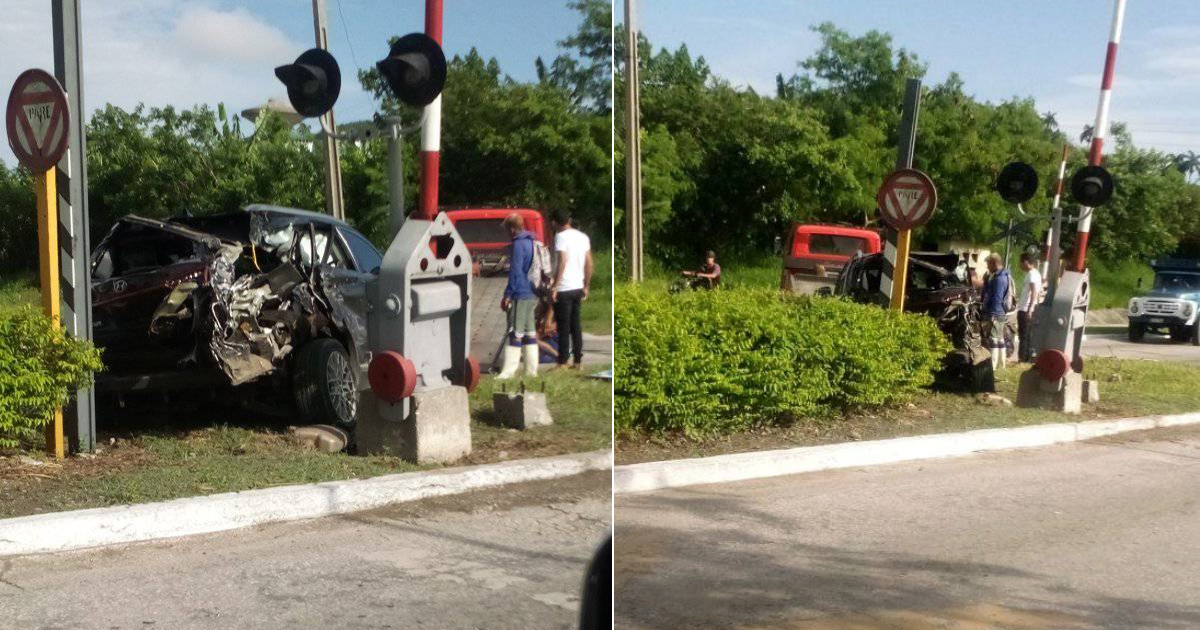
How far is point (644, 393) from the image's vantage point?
4.65m

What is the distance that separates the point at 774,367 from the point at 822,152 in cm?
370

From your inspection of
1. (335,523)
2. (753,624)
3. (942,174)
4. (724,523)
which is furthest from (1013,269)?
(335,523)

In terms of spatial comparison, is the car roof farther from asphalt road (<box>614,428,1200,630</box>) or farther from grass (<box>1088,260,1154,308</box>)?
grass (<box>1088,260,1154,308</box>)

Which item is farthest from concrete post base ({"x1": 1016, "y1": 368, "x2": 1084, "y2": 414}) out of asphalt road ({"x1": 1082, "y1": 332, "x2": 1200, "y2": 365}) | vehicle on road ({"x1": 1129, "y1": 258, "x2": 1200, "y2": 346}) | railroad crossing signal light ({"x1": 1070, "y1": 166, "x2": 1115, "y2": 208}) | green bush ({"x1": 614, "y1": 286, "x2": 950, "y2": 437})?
railroad crossing signal light ({"x1": 1070, "y1": 166, "x2": 1115, "y2": 208})

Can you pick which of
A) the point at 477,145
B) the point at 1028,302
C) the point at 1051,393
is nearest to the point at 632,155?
the point at 477,145

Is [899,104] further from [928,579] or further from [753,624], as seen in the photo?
[753,624]

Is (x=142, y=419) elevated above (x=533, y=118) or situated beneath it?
situated beneath

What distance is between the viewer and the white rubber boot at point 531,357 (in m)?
0.97

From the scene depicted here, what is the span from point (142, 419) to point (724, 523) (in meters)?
3.41

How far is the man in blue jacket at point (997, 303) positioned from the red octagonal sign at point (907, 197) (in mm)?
692

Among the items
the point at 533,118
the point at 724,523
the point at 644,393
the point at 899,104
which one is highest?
the point at 899,104

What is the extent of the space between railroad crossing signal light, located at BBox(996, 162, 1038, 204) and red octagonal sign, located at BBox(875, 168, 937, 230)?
0.15m

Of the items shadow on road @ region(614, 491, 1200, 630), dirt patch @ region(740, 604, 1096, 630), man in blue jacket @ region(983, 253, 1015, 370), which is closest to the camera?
dirt patch @ region(740, 604, 1096, 630)

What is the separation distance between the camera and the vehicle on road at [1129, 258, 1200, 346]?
204 cm
